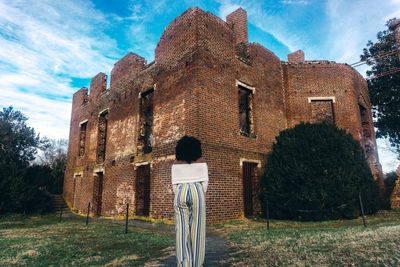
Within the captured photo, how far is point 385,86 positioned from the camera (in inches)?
701

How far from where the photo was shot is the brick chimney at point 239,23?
13078 millimetres

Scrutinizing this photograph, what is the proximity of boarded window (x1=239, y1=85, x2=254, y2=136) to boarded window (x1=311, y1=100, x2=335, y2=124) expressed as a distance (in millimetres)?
3940

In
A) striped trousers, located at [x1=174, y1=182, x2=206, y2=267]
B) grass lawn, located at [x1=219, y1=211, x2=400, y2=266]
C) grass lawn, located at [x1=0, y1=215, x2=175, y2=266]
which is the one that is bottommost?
grass lawn, located at [x1=0, y1=215, x2=175, y2=266]

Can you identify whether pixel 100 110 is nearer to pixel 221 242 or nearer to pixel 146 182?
pixel 146 182

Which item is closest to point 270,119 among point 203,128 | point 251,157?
point 251,157

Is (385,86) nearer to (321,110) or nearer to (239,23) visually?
(321,110)

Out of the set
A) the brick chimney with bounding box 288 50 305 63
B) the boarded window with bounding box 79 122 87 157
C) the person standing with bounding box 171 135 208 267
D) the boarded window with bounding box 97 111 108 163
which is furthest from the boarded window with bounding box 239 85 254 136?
the boarded window with bounding box 79 122 87 157

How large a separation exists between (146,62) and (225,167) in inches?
286

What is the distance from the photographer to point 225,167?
10.5 m

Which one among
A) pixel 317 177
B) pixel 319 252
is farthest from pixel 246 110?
pixel 319 252

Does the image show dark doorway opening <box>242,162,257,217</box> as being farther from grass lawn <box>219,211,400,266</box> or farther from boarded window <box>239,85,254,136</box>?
grass lawn <box>219,211,400,266</box>

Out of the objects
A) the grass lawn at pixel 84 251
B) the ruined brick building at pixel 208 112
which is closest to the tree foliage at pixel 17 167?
the ruined brick building at pixel 208 112

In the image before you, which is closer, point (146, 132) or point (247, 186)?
point (247, 186)

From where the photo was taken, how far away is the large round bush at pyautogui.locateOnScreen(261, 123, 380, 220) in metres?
9.58
